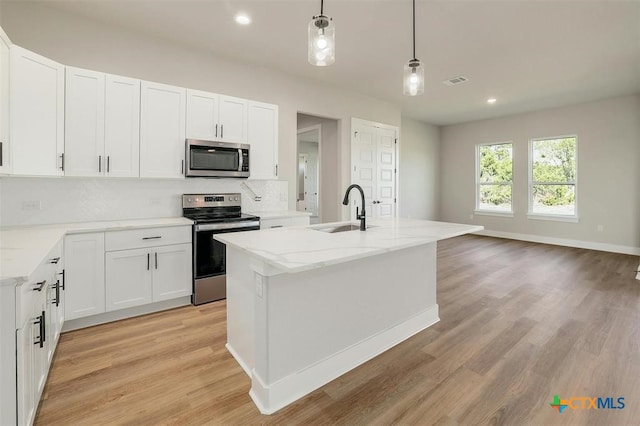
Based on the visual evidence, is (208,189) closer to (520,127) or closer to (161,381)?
(161,381)

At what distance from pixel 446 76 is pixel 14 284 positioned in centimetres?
524

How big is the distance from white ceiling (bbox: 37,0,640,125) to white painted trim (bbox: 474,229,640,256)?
9.55ft

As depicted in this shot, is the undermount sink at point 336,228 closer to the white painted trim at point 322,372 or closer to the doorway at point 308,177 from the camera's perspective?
the white painted trim at point 322,372

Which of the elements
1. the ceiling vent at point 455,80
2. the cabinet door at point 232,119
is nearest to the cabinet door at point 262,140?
the cabinet door at point 232,119

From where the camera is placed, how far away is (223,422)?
5.28 feet

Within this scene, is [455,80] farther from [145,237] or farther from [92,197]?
[92,197]

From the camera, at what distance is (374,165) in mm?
5867

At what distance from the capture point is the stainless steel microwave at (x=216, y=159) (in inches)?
129

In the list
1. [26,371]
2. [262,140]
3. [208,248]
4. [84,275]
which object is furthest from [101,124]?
[26,371]

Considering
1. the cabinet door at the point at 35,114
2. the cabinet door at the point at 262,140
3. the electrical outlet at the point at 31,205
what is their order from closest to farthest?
the cabinet door at the point at 35,114, the electrical outlet at the point at 31,205, the cabinet door at the point at 262,140

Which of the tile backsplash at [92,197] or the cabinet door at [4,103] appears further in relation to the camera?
the tile backsplash at [92,197]

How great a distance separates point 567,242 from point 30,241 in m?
8.42

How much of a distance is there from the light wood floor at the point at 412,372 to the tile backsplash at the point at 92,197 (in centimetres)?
113

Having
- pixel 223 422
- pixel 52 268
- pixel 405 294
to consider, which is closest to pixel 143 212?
pixel 52 268
